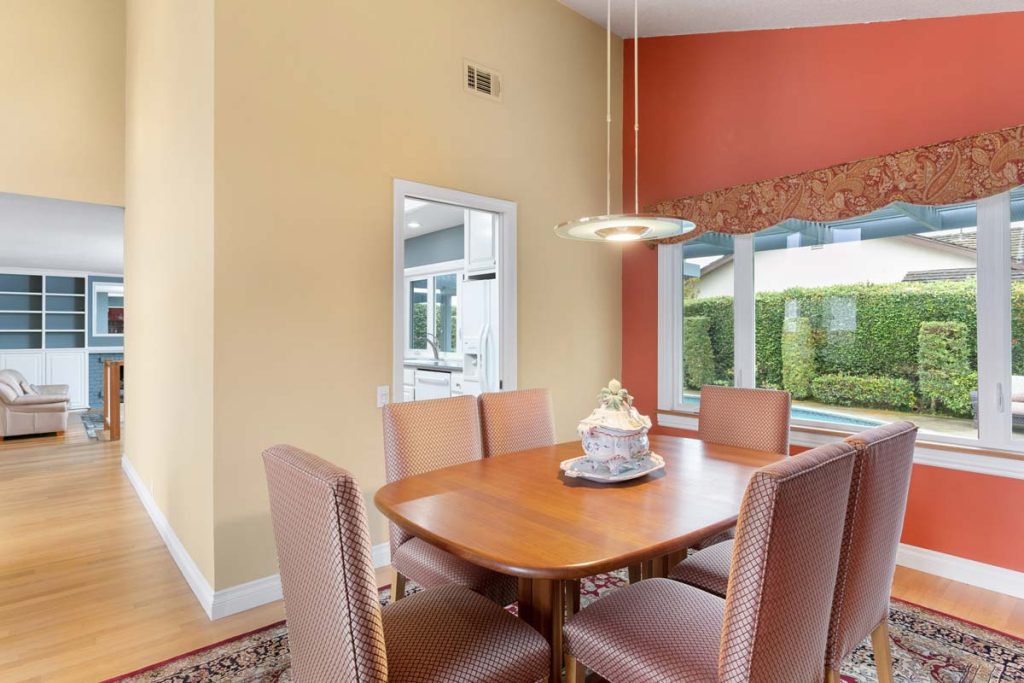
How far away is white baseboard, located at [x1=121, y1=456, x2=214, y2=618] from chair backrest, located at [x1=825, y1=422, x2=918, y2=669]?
2465mm

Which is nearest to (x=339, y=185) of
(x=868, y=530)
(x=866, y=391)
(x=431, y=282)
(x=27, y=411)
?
(x=868, y=530)

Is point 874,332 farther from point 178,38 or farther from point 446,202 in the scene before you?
point 178,38

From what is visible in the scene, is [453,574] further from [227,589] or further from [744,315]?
[744,315]

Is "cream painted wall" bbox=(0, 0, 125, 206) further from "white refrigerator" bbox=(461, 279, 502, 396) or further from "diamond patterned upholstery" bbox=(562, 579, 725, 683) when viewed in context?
"diamond patterned upholstery" bbox=(562, 579, 725, 683)

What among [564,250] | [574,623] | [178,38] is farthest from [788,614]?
[178,38]

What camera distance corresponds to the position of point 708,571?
188 centimetres

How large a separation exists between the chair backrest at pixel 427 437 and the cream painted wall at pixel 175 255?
2.93ft

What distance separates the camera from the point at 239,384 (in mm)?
2482

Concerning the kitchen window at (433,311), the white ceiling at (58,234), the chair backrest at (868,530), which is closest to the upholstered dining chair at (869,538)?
the chair backrest at (868,530)

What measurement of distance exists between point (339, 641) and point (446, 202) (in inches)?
100

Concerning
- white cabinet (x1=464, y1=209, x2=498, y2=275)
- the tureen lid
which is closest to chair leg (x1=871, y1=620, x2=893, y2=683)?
the tureen lid

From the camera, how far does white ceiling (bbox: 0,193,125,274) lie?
490 centimetres

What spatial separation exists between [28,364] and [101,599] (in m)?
8.50

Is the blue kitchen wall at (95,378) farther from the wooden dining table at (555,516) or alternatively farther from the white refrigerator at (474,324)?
the wooden dining table at (555,516)
